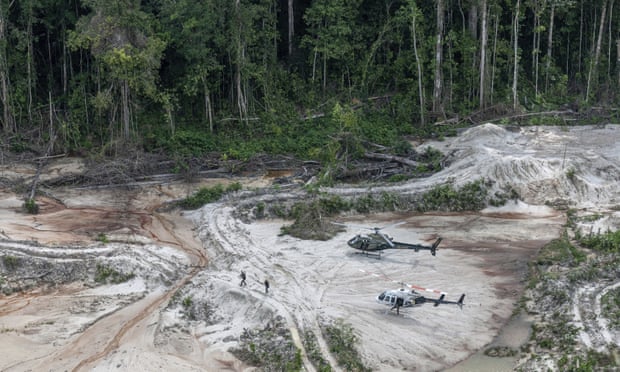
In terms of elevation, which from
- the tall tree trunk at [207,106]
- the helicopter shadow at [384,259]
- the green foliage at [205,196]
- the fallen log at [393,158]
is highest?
the tall tree trunk at [207,106]

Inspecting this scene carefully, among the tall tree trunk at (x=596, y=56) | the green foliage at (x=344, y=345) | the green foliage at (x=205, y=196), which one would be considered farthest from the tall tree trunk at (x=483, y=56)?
the green foliage at (x=344, y=345)

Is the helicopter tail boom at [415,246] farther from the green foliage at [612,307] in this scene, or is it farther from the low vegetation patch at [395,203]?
the green foliage at [612,307]

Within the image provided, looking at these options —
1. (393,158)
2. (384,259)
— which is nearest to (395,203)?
(393,158)

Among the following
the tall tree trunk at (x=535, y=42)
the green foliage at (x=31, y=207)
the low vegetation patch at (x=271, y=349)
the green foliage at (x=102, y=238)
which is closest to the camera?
the low vegetation patch at (x=271, y=349)

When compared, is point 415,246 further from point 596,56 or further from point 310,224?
point 596,56

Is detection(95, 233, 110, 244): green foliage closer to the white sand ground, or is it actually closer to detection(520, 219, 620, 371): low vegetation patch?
the white sand ground

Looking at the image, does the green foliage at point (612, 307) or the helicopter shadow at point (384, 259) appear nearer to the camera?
the green foliage at point (612, 307)
